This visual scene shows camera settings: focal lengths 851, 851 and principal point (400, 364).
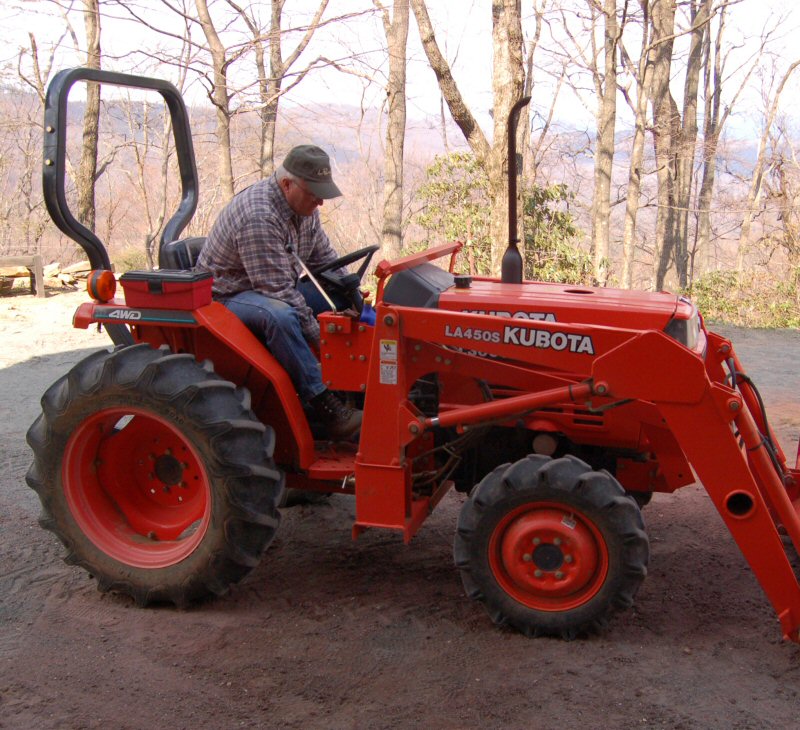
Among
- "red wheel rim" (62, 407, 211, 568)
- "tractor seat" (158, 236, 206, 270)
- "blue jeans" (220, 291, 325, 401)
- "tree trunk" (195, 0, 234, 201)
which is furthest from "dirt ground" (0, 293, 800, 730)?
"tree trunk" (195, 0, 234, 201)

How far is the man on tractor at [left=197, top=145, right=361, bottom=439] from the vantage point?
362cm

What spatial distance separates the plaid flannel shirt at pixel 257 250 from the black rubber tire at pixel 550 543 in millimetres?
1151

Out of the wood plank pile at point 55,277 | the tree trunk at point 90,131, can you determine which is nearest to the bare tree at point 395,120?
the tree trunk at point 90,131

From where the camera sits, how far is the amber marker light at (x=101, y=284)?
12.0 ft

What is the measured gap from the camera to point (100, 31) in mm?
13477

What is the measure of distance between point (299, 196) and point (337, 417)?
102 centimetres

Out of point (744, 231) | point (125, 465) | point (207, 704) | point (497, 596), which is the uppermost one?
point (744, 231)

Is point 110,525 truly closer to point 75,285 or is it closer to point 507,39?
point 507,39

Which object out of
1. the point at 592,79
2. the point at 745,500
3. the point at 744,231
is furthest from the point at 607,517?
the point at 744,231

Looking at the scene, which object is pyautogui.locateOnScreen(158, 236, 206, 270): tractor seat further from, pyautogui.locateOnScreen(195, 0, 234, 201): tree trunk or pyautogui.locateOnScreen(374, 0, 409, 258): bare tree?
pyautogui.locateOnScreen(374, 0, 409, 258): bare tree

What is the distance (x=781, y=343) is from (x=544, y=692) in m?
7.72

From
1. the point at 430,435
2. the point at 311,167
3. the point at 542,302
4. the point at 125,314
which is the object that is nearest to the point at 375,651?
the point at 430,435

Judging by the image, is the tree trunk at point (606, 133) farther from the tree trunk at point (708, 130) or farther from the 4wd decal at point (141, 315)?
the 4wd decal at point (141, 315)

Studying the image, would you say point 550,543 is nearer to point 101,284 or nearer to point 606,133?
point 101,284
